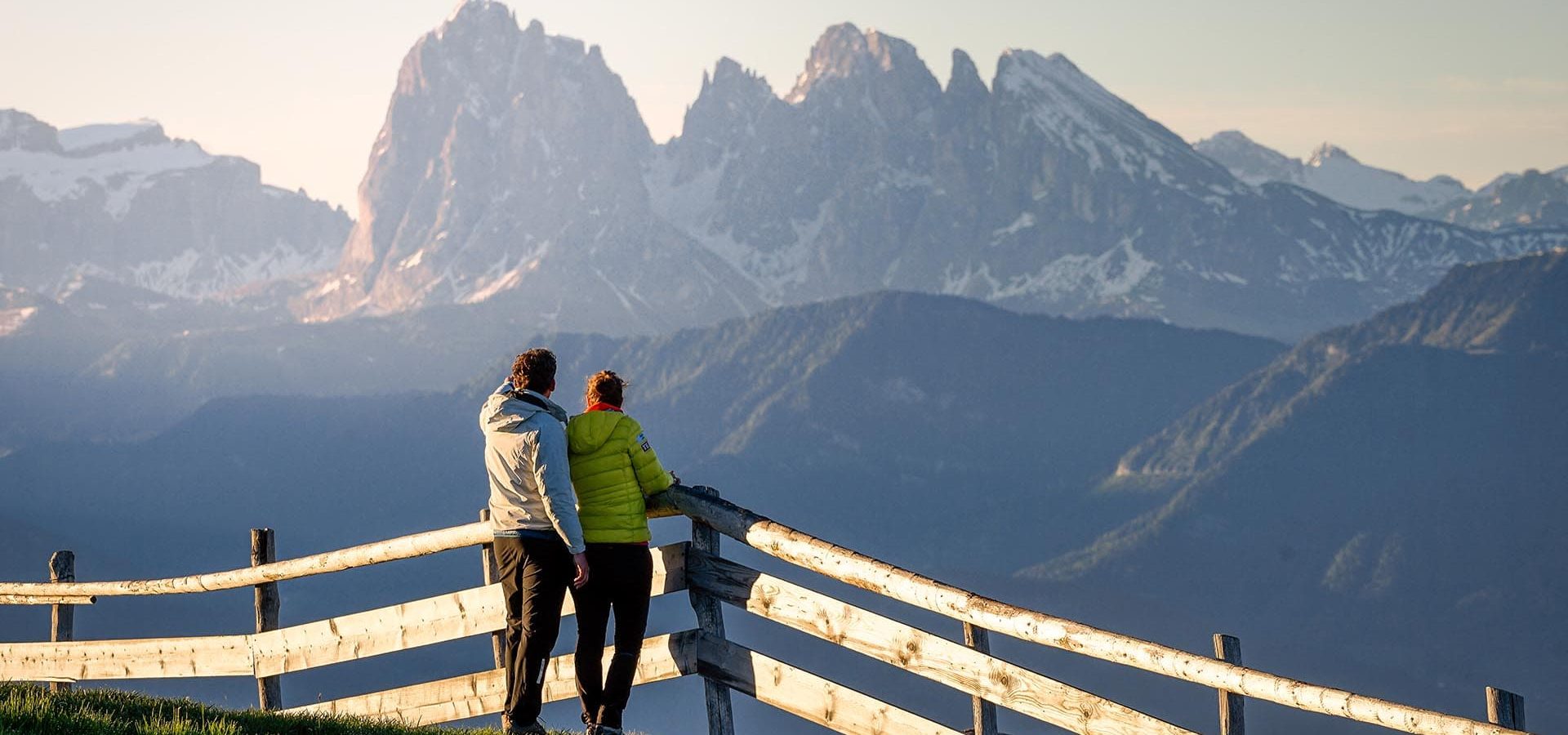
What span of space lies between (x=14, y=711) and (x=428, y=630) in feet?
9.75

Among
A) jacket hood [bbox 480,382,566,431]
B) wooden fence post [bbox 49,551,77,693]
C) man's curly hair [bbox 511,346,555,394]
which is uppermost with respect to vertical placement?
man's curly hair [bbox 511,346,555,394]

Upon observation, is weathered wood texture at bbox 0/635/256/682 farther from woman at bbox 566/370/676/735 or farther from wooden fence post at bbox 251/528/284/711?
woman at bbox 566/370/676/735

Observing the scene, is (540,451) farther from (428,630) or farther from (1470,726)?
(1470,726)

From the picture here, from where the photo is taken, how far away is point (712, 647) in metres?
11.7

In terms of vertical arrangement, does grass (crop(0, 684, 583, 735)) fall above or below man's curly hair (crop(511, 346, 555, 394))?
below

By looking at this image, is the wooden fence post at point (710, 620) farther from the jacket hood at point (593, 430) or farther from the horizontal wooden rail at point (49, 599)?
the horizontal wooden rail at point (49, 599)

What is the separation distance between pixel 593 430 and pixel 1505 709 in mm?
5737

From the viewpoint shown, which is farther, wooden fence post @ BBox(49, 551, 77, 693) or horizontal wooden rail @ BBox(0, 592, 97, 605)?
wooden fence post @ BBox(49, 551, 77, 693)

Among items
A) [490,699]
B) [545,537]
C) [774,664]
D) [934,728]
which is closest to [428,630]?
[490,699]

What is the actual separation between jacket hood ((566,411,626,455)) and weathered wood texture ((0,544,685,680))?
800 millimetres

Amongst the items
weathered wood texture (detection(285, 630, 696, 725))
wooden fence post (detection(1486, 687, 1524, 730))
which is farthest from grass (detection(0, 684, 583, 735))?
wooden fence post (detection(1486, 687, 1524, 730))

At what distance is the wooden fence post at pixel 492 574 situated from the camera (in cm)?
1255

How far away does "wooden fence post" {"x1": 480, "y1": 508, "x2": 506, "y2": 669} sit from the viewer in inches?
494

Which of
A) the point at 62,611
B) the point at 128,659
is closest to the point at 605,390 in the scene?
the point at 128,659
